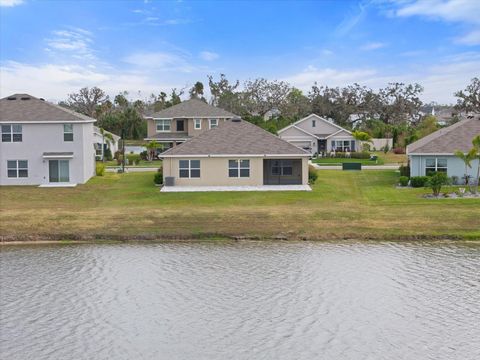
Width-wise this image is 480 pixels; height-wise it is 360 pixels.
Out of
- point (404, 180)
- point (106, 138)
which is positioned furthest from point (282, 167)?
point (106, 138)

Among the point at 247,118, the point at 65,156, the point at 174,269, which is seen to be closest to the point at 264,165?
the point at 65,156

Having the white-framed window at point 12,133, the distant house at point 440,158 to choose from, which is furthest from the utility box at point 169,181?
the distant house at point 440,158

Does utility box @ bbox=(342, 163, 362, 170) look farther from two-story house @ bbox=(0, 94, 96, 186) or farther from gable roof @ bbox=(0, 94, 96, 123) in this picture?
two-story house @ bbox=(0, 94, 96, 186)

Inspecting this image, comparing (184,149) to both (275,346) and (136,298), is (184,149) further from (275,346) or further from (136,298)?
(275,346)

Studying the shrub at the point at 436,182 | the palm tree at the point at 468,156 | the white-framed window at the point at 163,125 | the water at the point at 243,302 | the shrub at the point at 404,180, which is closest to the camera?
the water at the point at 243,302

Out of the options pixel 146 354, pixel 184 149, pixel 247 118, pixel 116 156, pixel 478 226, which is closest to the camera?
pixel 146 354

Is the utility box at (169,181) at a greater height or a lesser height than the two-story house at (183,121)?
lesser

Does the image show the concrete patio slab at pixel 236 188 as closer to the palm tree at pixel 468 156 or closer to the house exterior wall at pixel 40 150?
the house exterior wall at pixel 40 150
